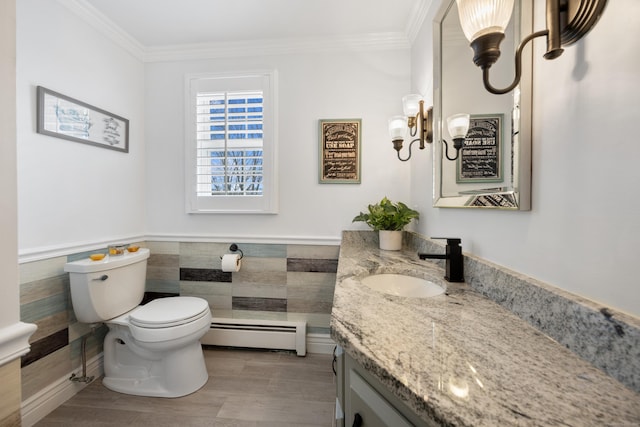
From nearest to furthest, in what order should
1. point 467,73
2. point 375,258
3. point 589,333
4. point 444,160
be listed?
point 589,333 → point 467,73 → point 444,160 → point 375,258

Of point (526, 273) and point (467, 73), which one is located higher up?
point (467, 73)

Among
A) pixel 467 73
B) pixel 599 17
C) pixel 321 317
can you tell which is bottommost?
pixel 321 317

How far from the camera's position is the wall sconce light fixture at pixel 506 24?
0.53 m

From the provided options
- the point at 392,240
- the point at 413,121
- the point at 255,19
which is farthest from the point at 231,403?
the point at 255,19

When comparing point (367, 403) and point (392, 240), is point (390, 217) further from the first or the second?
point (367, 403)

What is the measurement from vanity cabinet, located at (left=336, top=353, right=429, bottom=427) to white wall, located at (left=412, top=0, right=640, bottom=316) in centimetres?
46

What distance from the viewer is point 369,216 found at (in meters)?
1.74

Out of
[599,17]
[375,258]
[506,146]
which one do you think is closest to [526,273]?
[506,146]

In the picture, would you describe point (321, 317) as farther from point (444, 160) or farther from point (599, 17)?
point (599, 17)

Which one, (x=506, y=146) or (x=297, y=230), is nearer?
(x=506, y=146)

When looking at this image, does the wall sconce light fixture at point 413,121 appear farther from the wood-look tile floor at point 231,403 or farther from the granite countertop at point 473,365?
the wood-look tile floor at point 231,403

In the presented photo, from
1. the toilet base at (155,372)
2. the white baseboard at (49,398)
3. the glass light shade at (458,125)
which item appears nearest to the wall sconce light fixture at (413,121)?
the glass light shade at (458,125)

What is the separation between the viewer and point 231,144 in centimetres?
201

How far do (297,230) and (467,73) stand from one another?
1.44 meters
